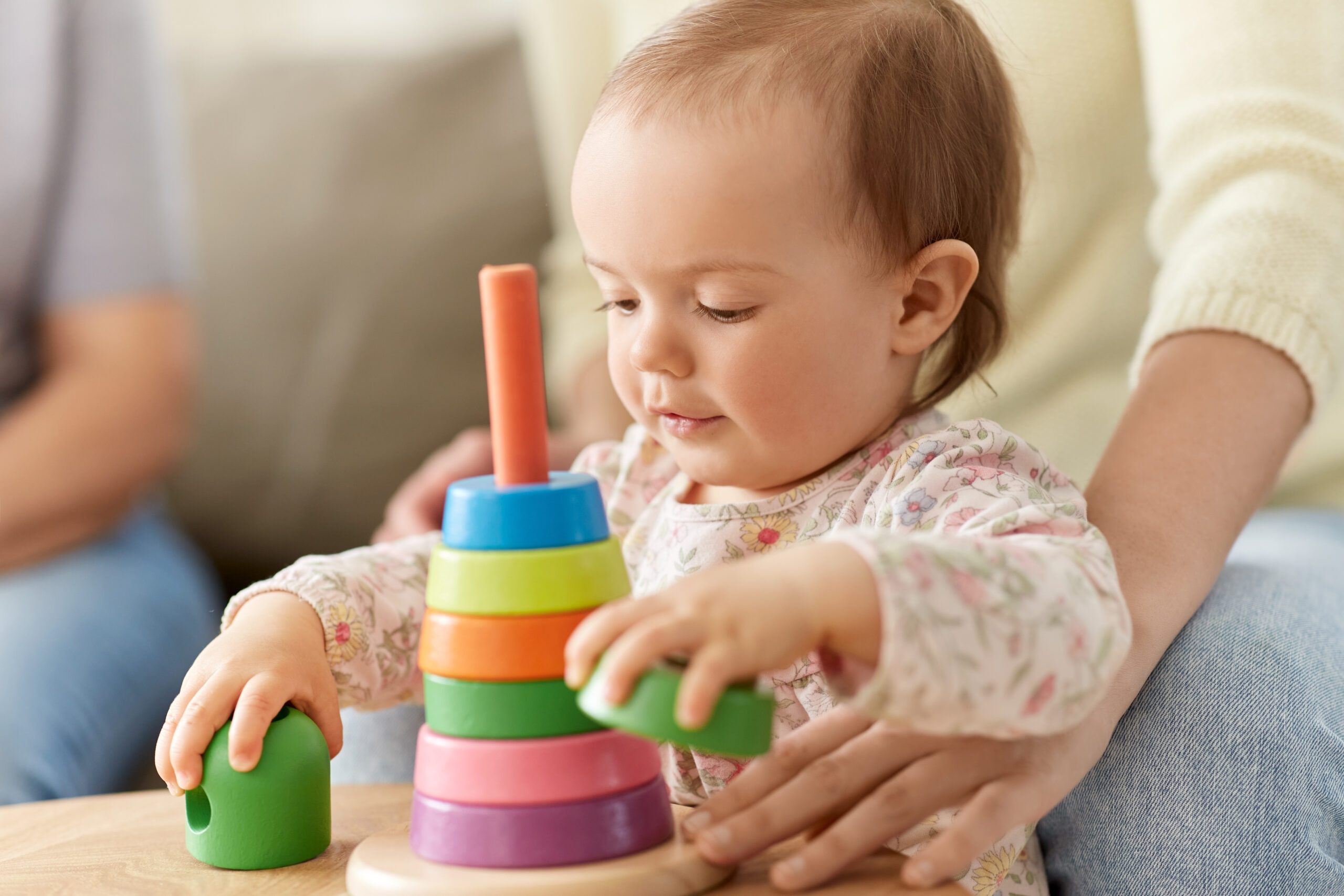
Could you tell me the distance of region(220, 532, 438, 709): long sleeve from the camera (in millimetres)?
752

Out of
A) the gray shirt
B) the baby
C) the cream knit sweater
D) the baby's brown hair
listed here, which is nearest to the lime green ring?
the baby

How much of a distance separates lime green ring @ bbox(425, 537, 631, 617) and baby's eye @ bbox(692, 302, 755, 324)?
158 mm

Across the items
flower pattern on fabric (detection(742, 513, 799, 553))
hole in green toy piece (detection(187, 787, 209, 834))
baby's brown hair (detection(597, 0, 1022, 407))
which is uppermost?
baby's brown hair (detection(597, 0, 1022, 407))

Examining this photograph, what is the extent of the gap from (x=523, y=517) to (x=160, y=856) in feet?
0.98

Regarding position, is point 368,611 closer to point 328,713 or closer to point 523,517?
point 328,713

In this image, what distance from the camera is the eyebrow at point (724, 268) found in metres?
0.65

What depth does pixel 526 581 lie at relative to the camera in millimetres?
563

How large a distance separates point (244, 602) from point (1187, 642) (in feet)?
1.84

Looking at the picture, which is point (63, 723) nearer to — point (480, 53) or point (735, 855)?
point (735, 855)

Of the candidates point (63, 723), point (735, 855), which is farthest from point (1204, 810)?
point (63, 723)

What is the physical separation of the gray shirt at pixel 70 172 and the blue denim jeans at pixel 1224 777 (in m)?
1.20

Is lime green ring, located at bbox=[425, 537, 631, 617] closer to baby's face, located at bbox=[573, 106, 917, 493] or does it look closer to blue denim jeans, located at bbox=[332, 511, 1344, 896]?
baby's face, located at bbox=[573, 106, 917, 493]

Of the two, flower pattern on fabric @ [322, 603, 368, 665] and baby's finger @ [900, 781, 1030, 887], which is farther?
flower pattern on fabric @ [322, 603, 368, 665]

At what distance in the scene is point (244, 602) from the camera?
29.9 inches
